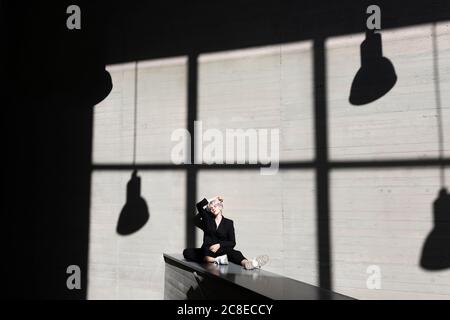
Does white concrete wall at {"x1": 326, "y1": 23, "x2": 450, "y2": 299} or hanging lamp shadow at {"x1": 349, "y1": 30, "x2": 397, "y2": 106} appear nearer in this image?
white concrete wall at {"x1": 326, "y1": 23, "x2": 450, "y2": 299}

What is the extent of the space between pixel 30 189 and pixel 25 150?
609 mm

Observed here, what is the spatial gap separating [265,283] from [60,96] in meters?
4.65

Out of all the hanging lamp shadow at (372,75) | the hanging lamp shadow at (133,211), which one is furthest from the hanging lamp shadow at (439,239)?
the hanging lamp shadow at (133,211)

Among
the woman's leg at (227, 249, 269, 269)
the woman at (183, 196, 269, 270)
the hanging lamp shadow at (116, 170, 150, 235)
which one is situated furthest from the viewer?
the hanging lamp shadow at (116, 170, 150, 235)

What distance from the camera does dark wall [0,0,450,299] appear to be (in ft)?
18.3

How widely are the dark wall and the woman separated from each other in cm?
207

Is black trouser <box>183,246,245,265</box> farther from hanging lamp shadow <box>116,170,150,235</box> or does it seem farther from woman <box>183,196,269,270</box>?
hanging lamp shadow <box>116,170,150,235</box>

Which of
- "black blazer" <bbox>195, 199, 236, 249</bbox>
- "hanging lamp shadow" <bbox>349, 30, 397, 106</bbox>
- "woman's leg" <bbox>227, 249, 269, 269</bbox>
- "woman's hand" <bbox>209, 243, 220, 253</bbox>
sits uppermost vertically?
"hanging lamp shadow" <bbox>349, 30, 397, 106</bbox>

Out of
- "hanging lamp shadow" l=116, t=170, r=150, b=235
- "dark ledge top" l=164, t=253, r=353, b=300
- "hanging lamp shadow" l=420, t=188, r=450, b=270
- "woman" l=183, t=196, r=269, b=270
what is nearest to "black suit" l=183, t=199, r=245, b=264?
"woman" l=183, t=196, r=269, b=270

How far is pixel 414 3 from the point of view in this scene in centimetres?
455

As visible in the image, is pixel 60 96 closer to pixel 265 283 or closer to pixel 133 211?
pixel 133 211

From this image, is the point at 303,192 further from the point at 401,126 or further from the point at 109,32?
the point at 109,32
